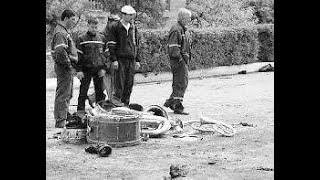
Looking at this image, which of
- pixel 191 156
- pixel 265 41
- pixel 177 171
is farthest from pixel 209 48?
pixel 177 171

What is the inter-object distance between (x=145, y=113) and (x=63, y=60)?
1.53 meters

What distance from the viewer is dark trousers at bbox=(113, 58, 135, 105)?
10641 millimetres

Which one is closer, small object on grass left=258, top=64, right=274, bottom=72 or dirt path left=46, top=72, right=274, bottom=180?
dirt path left=46, top=72, right=274, bottom=180

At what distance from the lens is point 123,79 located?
1070 centimetres

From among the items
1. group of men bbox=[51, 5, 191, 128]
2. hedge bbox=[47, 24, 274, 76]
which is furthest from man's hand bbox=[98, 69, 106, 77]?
hedge bbox=[47, 24, 274, 76]

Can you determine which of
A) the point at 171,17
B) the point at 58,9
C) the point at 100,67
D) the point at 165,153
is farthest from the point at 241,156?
the point at 171,17

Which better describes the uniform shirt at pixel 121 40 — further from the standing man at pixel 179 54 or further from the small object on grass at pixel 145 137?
the small object on grass at pixel 145 137

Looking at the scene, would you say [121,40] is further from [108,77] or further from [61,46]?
[61,46]

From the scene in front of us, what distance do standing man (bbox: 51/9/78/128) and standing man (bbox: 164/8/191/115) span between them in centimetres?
235

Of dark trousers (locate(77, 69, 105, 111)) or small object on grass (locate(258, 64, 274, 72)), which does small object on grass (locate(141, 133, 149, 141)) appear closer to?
dark trousers (locate(77, 69, 105, 111))

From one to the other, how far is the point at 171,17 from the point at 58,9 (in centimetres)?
761

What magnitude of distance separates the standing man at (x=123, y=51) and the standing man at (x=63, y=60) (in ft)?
4.20

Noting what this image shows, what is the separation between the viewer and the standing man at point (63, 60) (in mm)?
8969
